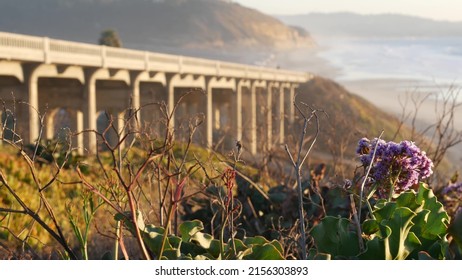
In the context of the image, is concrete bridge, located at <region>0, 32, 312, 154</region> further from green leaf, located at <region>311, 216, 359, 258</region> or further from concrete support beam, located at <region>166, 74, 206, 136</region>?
green leaf, located at <region>311, 216, 359, 258</region>

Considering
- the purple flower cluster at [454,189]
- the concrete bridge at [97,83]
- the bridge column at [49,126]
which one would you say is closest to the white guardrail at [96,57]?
the concrete bridge at [97,83]

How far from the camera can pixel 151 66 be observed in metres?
45.9

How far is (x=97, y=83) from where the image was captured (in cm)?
4831

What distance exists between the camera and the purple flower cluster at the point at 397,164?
4.80 meters

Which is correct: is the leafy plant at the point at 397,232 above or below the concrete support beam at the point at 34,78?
above

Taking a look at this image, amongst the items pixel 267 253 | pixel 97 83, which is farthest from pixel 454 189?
pixel 97 83

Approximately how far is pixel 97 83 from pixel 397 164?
146 feet

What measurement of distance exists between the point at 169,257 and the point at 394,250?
114 centimetres

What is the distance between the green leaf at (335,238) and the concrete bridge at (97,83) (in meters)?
11.3

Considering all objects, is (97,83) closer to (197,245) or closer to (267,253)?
(197,245)

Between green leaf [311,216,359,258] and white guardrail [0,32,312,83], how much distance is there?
25.4m

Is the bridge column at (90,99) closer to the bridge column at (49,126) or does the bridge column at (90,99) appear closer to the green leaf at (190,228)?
the bridge column at (49,126)

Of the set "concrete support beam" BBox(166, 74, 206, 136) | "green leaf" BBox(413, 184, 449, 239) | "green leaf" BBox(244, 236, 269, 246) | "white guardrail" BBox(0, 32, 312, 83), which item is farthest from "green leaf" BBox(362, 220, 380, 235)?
"concrete support beam" BBox(166, 74, 206, 136)

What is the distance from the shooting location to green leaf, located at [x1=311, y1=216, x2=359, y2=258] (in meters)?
4.32
